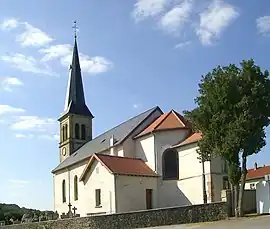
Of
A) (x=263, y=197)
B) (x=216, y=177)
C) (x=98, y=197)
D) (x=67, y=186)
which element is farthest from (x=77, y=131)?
(x=263, y=197)

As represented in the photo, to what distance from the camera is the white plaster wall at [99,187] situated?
43906mm

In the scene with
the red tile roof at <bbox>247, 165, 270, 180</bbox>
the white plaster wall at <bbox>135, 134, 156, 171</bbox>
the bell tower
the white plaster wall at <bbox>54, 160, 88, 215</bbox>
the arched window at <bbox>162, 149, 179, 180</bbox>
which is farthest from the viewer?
the bell tower

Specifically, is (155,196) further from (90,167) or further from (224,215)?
(224,215)

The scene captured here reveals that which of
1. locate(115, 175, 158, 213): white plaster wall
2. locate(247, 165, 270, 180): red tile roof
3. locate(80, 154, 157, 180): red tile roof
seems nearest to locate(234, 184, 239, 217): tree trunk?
locate(115, 175, 158, 213): white plaster wall

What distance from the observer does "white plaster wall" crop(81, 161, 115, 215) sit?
144ft

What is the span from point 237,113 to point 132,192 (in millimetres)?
14777

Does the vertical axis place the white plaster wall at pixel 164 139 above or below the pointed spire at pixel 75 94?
below

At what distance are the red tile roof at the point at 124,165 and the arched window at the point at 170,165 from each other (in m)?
1.13

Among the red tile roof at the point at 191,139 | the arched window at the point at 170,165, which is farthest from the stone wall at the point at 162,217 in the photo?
the arched window at the point at 170,165

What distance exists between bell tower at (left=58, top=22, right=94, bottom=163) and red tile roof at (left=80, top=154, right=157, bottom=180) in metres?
27.1

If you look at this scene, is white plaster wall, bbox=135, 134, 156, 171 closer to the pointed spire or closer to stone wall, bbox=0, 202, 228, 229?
stone wall, bbox=0, 202, 228, 229

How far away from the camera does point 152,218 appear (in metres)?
35.4

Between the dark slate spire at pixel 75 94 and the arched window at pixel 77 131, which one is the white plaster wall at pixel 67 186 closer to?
the arched window at pixel 77 131

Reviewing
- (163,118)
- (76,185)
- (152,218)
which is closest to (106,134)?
(76,185)
